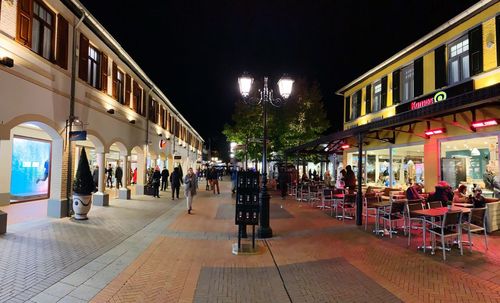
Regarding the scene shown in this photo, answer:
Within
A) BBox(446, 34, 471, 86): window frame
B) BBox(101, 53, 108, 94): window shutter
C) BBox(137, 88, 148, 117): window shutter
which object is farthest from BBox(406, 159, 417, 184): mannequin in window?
BBox(137, 88, 148, 117): window shutter

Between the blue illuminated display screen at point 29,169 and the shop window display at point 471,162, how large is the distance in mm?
16844

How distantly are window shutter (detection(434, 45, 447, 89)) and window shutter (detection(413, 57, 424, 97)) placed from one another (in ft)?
2.69

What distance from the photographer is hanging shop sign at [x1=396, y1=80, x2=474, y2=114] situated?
11336 mm

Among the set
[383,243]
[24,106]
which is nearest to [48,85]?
[24,106]

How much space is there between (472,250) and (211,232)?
20.2 ft

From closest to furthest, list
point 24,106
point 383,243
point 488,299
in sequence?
point 488,299 → point 383,243 → point 24,106

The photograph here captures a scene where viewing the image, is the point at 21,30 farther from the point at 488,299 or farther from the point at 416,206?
the point at 488,299

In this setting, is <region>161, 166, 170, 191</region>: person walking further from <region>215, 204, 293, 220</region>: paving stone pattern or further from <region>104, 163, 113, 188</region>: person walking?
<region>215, 204, 293, 220</region>: paving stone pattern

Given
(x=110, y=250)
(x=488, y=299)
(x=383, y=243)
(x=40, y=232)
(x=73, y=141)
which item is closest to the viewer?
(x=488, y=299)

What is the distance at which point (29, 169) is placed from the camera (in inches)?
569

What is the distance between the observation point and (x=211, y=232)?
920 centimetres

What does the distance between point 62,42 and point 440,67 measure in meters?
13.5

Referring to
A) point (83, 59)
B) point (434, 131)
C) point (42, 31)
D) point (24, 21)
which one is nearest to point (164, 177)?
point (83, 59)

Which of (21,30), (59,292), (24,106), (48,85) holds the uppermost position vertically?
(21,30)
